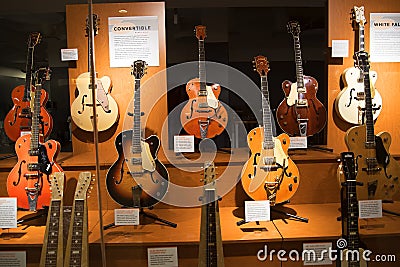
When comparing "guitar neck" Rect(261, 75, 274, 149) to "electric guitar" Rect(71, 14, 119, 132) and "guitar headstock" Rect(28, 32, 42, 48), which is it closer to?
"electric guitar" Rect(71, 14, 119, 132)

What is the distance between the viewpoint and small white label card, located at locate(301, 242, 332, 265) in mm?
1633

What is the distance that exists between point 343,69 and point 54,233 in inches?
51.8

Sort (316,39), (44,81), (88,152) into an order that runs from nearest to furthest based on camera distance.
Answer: (44,81) → (88,152) → (316,39)

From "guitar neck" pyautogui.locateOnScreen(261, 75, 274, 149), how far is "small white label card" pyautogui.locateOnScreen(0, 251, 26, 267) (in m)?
0.94

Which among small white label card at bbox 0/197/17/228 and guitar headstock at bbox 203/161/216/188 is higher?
guitar headstock at bbox 203/161/216/188

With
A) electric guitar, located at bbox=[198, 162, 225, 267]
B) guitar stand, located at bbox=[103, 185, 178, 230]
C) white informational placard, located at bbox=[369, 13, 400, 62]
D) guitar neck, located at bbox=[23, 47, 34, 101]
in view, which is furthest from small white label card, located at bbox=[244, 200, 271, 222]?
guitar neck, located at bbox=[23, 47, 34, 101]

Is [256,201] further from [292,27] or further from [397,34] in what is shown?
[397,34]

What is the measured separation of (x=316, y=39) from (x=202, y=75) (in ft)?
1.70

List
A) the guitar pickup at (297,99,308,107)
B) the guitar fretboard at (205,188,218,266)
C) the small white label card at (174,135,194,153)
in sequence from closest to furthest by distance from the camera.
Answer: the guitar fretboard at (205,188,218,266), the small white label card at (174,135,194,153), the guitar pickup at (297,99,308,107)

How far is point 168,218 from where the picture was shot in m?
1.76

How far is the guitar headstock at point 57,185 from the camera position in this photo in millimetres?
1614

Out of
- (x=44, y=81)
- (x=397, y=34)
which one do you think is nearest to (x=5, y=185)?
(x=44, y=81)

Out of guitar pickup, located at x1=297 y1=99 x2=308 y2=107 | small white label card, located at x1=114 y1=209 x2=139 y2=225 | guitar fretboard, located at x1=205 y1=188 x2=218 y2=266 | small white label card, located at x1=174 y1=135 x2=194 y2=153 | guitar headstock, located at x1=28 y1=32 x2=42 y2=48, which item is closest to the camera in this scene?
guitar headstock, located at x1=28 y1=32 x2=42 y2=48

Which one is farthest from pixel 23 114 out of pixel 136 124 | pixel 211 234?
pixel 211 234
